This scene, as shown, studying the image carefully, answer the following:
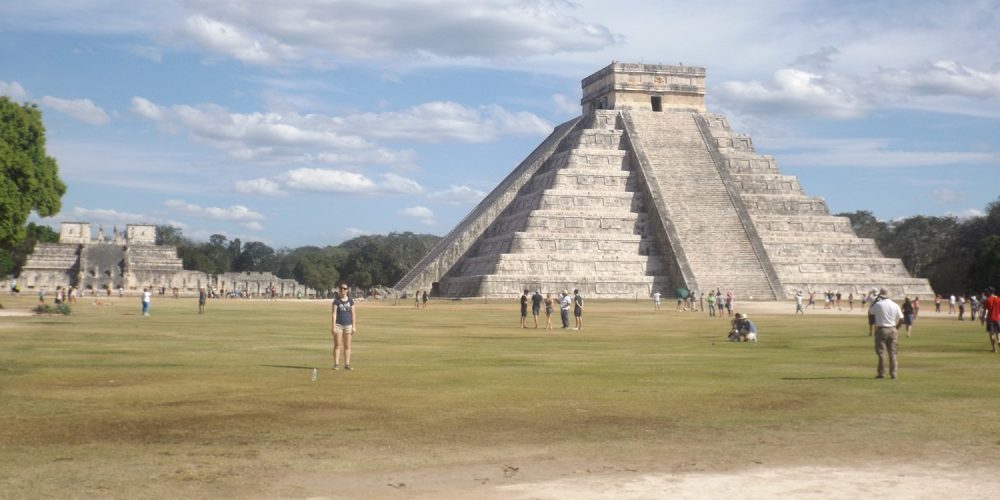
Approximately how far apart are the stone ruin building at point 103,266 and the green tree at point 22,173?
153 ft

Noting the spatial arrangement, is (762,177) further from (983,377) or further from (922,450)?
(922,450)

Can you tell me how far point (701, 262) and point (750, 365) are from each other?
125 ft

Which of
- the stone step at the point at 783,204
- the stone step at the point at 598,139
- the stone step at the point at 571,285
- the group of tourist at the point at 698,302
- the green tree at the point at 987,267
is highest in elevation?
the stone step at the point at 598,139

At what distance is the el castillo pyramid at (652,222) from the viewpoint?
55375 mm

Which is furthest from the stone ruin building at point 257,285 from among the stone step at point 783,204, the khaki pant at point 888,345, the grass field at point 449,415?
the khaki pant at point 888,345

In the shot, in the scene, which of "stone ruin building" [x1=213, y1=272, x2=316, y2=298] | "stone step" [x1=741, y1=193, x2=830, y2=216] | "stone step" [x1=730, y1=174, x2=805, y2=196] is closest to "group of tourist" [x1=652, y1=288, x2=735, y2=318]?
"stone step" [x1=741, y1=193, x2=830, y2=216]

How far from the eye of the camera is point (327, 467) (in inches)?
343

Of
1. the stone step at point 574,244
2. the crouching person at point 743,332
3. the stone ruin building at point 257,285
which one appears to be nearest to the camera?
the crouching person at point 743,332

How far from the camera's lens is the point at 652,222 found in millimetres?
59344

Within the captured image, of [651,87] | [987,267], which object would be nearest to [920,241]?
[987,267]

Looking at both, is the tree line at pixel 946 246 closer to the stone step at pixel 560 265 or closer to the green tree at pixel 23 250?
the stone step at pixel 560 265

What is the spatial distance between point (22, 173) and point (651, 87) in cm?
3877

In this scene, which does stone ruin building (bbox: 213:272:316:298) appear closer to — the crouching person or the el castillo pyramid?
the el castillo pyramid

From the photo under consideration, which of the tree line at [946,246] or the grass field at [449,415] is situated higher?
the tree line at [946,246]
